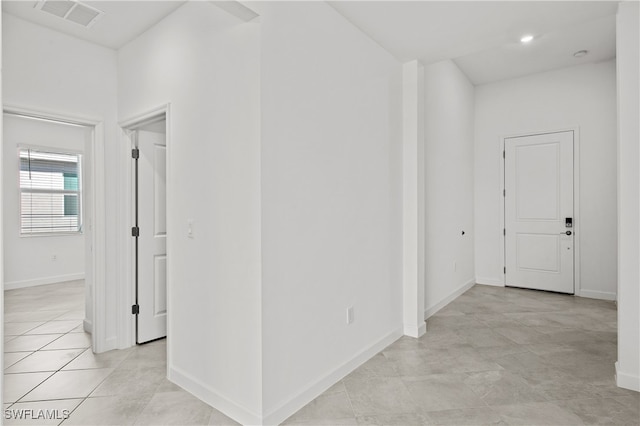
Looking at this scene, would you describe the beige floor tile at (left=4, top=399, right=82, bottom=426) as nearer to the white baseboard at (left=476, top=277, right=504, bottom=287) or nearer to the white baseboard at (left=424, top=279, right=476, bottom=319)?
the white baseboard at (left=424, top=279, right=476, bottom=319)

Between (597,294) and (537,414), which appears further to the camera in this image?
(597,294)

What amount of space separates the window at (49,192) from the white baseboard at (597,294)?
7954 mm

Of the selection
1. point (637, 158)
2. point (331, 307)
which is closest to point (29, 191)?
point (331, 307)

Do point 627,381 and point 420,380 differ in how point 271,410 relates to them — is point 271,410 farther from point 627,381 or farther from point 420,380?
point 627,381

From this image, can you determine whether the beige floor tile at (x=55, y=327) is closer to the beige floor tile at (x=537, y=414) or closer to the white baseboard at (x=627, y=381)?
the beige floor tile at (x=537, y=414)

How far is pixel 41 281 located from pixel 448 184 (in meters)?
6.39

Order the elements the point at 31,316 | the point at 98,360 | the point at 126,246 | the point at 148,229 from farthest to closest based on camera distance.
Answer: the point at 31,316 → the point at 148,229 → the point at 126,246 → the point at 98,360

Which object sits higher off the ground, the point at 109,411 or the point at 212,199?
the point at 212,199

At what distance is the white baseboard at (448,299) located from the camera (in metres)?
4.10

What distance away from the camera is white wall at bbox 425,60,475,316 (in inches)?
164

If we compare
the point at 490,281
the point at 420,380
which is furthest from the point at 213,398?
the point at 490,281

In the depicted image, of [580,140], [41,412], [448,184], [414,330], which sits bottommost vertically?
[41,412]

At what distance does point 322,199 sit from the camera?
2.54 metres

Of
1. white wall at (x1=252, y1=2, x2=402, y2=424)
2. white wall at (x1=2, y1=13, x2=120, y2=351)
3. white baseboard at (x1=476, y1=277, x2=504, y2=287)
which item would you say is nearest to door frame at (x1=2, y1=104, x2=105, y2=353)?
white wall at (x1=2, y1=13, x2=120, y2=351)
